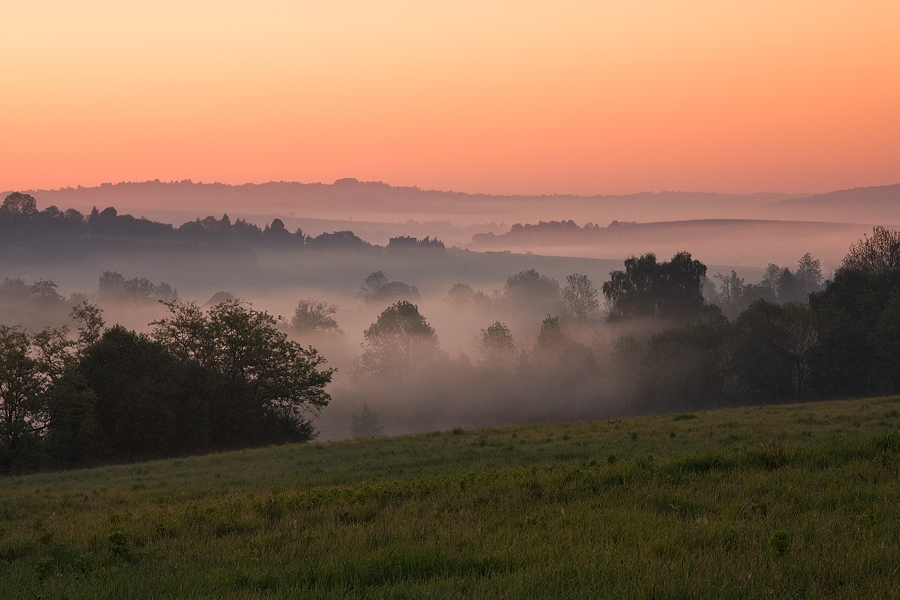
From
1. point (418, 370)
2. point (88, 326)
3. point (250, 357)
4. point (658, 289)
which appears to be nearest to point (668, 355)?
point (658, 289)

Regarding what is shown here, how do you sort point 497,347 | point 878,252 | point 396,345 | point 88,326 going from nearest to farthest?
point 88,326 < point 878,252 < point 396,345 < point 497,347

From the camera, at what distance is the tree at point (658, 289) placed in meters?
136

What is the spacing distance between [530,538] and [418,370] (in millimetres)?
126779

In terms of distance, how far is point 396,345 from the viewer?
13525 cm

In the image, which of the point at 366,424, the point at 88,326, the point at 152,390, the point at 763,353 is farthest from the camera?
the point at 366,424

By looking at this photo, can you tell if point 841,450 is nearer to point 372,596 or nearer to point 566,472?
point 566,472

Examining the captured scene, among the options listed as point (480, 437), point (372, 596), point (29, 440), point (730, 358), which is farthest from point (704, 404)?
point (372, 596)

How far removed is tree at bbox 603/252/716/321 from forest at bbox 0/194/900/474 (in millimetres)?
298

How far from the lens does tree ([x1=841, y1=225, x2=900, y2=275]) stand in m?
92.6

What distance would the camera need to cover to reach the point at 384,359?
13425cm

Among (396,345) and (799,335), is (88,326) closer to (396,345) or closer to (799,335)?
(396,345)

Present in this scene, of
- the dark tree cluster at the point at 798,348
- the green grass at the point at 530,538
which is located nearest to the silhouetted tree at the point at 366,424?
the dark tree cluster at the point at 798,348

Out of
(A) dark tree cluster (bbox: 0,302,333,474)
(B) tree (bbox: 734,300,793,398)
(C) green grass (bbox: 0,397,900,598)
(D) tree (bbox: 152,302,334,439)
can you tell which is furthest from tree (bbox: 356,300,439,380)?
(C) green grass (bbox: 0,397,900,598)

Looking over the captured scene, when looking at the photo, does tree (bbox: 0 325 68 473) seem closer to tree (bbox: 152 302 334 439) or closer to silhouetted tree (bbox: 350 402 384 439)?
tree (bbox: 152 302 334 439)
